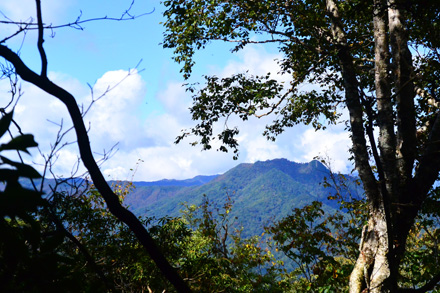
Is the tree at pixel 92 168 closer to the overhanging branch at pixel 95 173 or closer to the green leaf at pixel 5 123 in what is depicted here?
the overhanging branch at pixel 95 173

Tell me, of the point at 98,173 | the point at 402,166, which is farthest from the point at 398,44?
the point at 98,173

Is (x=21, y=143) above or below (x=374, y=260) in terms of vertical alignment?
above

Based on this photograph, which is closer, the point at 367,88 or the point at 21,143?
the point at 21,143

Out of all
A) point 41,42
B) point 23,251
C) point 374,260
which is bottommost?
point 374,260

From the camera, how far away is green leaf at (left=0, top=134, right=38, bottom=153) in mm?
1023

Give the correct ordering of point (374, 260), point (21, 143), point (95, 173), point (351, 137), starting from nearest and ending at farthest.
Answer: point (21, 143)
point (95, 173)
point (374, 260)
point (351, 137)

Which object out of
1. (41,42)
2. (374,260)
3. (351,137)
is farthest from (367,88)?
(41,42)

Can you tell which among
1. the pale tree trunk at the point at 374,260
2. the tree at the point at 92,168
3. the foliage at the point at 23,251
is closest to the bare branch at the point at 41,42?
the tree at the point at 92,168

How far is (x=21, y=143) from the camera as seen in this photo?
102 cm

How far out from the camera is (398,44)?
22.9 ft

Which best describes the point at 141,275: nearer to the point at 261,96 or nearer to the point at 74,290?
the point at 261,96

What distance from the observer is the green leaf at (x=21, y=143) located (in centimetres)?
102

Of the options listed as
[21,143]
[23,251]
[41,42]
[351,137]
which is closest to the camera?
[21,143]

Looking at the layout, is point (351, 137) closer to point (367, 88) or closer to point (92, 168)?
point (367, 88)
